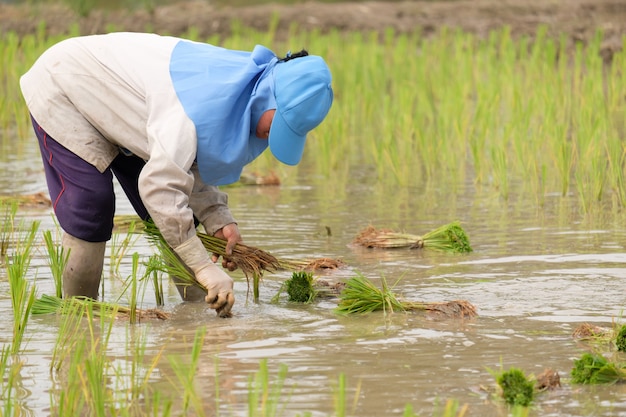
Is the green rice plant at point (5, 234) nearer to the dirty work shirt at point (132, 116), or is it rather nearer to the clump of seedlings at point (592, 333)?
the dirty work shirt at point (132, 116)

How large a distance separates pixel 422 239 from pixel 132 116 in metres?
1.53

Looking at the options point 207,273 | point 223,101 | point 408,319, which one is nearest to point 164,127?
point 223,101

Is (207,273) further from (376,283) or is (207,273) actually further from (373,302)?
(376,283)

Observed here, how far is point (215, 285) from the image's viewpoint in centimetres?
316

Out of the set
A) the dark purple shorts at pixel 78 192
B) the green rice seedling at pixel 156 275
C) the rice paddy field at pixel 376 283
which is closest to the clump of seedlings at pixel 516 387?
the rice paddy field at pixel 376 283

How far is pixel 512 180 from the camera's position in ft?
18.7

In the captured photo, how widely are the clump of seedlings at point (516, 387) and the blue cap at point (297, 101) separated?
100 centimetres

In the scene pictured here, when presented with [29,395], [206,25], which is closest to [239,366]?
[29,395]

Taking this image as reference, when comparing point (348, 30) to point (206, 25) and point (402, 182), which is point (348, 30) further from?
point (402, 182)

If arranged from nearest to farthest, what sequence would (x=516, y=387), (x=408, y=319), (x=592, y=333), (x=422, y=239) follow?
1. (x=516, y=387)
2. (x=592, y=333)
3. (x=408, y=319)
4. (x=422, y=239)

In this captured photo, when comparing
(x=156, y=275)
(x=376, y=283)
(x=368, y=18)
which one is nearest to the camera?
(x=156, y=275)

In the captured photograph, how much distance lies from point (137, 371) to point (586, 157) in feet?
11.2

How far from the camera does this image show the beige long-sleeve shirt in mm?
3033

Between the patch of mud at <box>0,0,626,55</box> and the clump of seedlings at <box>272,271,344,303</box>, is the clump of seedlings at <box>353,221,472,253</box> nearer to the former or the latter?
the clump of seedlings at <box>272,271,344,303</box>
